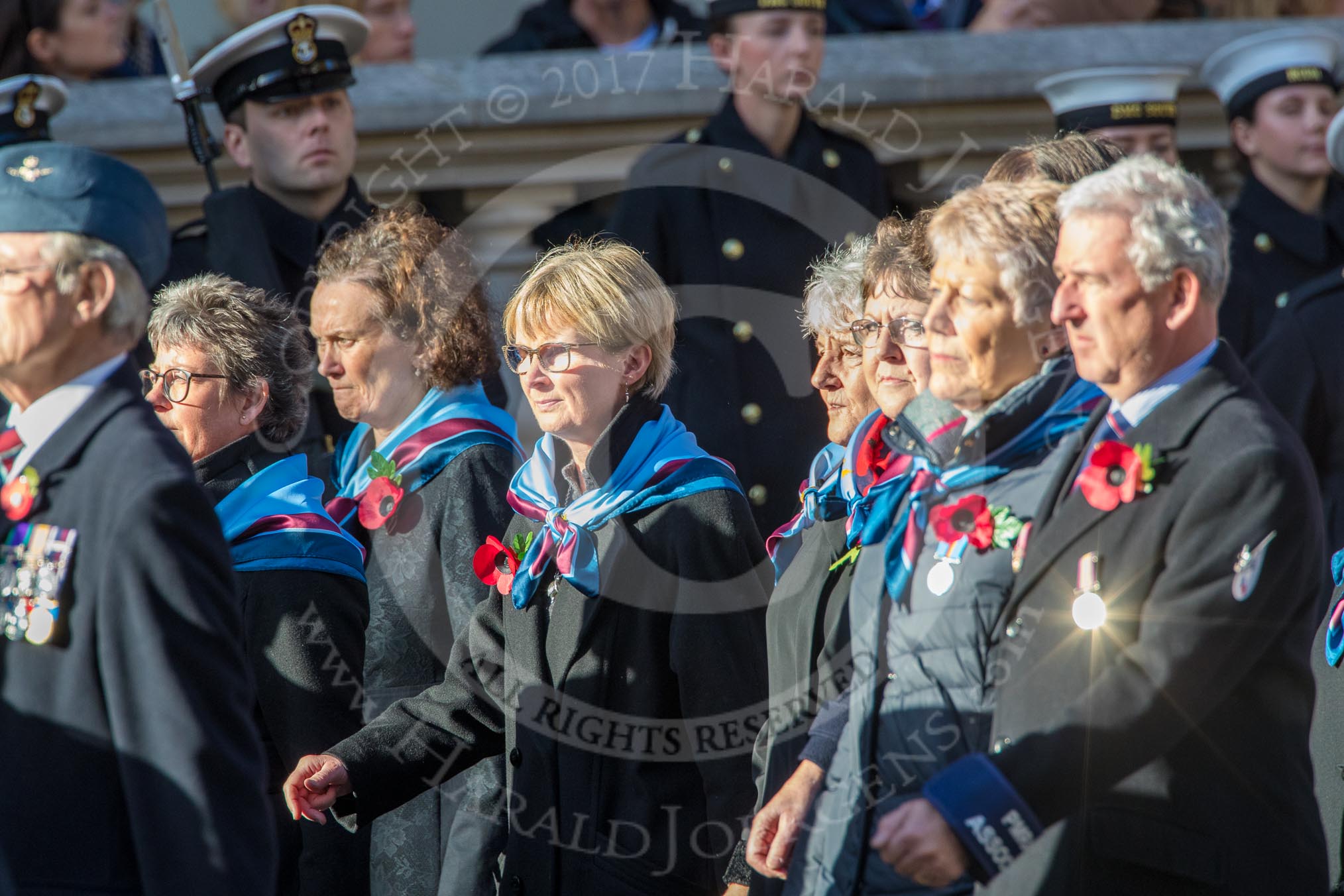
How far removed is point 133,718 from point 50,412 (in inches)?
18.0

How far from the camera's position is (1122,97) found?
16.7 feet

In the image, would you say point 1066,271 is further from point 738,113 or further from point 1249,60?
point 1249,60

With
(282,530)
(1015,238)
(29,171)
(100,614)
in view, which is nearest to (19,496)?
(100,614)

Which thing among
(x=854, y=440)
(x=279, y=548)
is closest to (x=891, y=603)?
(x=854, y=440)

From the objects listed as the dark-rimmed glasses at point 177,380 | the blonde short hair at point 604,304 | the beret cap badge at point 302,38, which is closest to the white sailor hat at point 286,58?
the beret cap badge at point 302,38

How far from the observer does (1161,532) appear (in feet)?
8.25

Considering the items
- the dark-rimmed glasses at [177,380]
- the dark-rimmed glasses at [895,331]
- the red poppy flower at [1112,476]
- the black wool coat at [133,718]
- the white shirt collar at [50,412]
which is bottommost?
the black wool coat at [133,718]

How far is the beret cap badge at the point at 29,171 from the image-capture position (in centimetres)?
257

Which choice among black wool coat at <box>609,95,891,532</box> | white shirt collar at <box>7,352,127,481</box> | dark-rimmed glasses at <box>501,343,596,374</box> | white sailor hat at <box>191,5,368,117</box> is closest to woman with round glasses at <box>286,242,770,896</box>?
dark-rimmed glasses at <box>501,343,596,374</box>

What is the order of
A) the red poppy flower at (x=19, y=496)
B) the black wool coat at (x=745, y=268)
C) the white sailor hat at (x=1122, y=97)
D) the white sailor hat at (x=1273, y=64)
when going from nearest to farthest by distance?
the red poppy flower at (x=19, y=496)
the black wool coat at (x=745, y=268)
the white sailor hat at (x=1122, y=97)
the white sailor hat at (x=1273, y=64)

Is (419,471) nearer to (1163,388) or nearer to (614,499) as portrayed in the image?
(614,499)

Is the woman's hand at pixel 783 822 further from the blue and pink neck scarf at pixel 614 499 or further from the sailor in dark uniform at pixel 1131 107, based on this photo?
the sailor in dark uniform at pixel 1131 107

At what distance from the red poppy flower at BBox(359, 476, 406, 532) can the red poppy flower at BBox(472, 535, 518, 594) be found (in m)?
0.51

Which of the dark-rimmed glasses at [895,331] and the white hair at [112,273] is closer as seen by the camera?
the white hair at [112,273]
